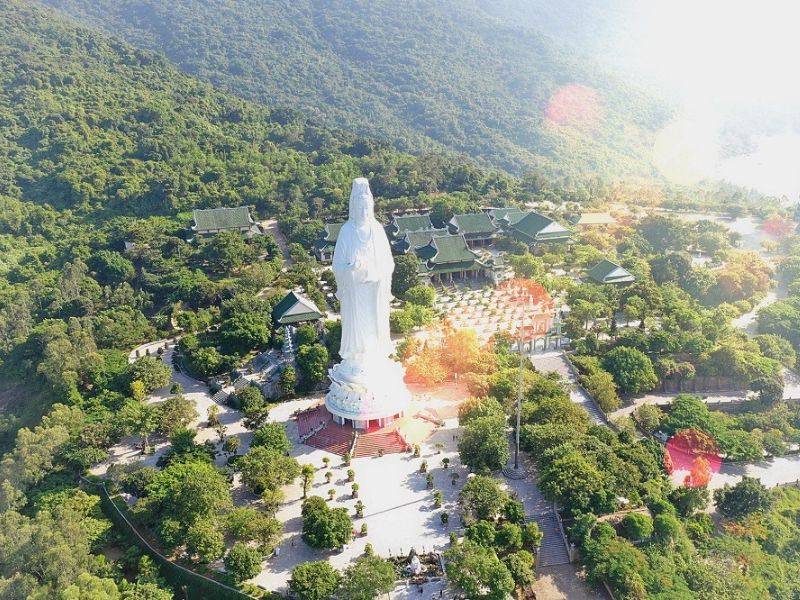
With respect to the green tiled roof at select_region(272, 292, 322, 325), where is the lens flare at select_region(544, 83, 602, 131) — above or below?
above

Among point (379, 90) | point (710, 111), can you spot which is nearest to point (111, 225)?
point (379, 90)

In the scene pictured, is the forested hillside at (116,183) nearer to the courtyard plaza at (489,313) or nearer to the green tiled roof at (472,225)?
the green tiled roof at (472,225)

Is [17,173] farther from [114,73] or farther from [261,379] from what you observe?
[261,379]

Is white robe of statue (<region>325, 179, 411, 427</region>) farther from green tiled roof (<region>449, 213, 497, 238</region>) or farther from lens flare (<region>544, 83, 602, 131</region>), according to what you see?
lens flare (<region>544, 83, 602, 131</region>)

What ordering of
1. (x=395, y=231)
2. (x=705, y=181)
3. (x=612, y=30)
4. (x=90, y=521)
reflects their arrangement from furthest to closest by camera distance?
(x=612, y=30) < (x=705, y=181) < (x=395, y=231) < (x=90, y=521)

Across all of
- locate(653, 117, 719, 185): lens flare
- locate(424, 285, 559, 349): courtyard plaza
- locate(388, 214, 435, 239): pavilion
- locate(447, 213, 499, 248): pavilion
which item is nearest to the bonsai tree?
locate(424, 285, 559, 349): courtyard plaza

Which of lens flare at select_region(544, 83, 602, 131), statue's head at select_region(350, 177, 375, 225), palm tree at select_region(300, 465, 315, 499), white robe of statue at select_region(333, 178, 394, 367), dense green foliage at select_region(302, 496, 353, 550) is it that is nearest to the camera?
dense green foliage at select_region(302, 496, 353, 550)
